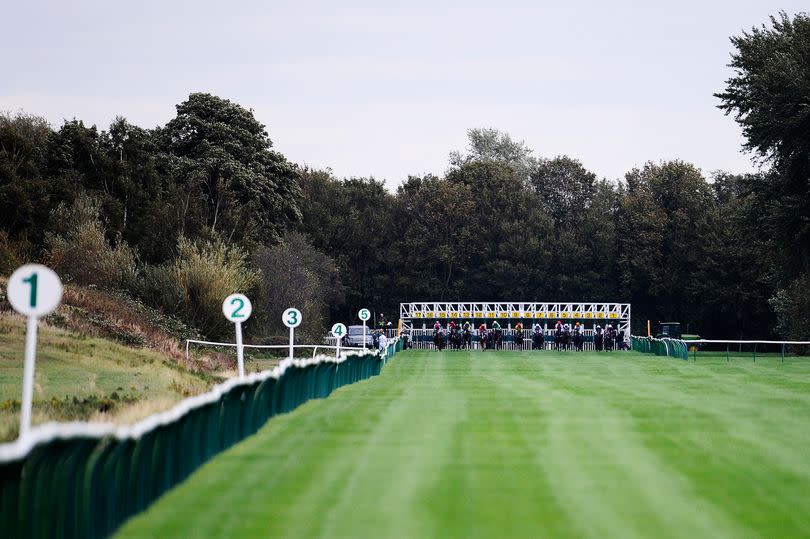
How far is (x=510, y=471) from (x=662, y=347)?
4546 centimetres

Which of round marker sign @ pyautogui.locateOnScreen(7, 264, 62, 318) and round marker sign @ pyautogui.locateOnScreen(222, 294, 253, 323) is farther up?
round marker sign @ pyautogui.locateOnScreen(222, 294, 253, 323)

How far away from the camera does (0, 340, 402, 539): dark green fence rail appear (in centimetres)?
888

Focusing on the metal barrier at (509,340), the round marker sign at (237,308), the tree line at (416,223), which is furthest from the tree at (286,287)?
the round marker sign at (237,308)

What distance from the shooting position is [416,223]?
103m

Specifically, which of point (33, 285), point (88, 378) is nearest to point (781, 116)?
point (88, 378)

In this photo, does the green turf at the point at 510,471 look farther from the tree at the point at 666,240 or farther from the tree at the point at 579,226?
the tree at the point at 579,226

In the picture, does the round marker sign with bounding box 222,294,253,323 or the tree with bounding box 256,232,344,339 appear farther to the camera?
the tree with bounding box 256,232,344,339

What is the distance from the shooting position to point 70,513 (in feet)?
32.4

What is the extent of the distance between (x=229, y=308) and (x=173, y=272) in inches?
1165

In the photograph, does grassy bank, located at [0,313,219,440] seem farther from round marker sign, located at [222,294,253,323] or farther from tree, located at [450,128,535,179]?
tree, located at [450,128,535,179]

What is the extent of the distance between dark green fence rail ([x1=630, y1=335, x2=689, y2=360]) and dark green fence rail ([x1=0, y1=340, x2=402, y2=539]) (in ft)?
126

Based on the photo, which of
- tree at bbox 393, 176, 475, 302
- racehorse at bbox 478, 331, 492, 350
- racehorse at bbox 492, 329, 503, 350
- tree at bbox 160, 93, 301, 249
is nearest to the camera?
racehorse at bbox 478, 331, 492, 350

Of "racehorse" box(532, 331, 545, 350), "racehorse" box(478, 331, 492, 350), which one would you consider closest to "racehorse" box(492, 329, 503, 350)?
"racehorse" box(478, 331, 492, 350)

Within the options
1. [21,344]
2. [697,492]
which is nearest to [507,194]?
[21,344]
